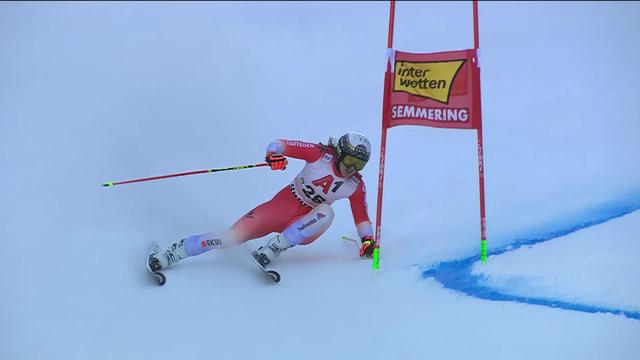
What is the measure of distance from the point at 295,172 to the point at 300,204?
140cm

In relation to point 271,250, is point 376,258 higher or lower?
lower

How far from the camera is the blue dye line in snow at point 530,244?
4809 mm

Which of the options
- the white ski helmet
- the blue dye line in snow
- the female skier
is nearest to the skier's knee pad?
the female skier

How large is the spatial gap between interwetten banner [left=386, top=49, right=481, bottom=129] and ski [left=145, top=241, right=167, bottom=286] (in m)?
1.62

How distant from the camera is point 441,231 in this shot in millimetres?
5953

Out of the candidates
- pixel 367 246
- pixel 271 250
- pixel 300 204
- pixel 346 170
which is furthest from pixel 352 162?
pixel 271 250

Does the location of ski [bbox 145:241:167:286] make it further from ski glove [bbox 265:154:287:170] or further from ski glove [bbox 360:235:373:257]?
ski glove [bbox 360:235:373:257]

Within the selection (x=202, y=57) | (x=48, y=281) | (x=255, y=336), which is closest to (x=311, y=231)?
(x=255, y=336)

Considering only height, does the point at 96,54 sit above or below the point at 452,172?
above

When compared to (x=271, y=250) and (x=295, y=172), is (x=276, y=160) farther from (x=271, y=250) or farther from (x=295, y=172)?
(x=295, y=172)

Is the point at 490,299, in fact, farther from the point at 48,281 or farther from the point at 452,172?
the point at 48,281

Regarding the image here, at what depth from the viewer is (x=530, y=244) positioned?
18.3ft

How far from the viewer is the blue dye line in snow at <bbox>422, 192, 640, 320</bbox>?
4.81 m

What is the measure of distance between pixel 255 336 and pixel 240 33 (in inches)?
171
